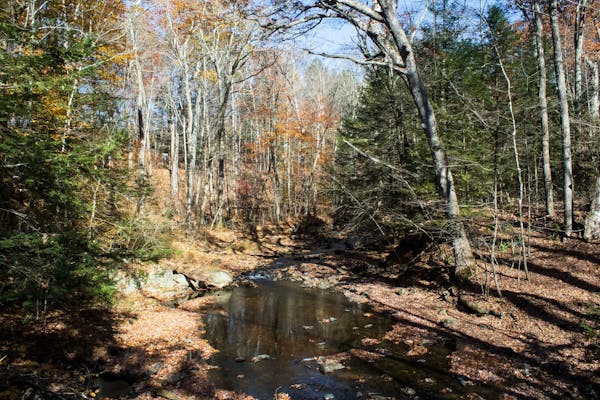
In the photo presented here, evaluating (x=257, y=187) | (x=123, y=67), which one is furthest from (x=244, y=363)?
(x=257, y=187)

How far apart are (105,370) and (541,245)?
45.7ft

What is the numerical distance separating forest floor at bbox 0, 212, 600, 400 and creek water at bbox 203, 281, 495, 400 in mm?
378

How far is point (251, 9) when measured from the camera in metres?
11.1

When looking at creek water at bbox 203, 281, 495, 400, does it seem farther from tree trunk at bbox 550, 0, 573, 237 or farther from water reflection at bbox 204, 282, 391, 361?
tree trunk at bbox 550, 0, 573, 237

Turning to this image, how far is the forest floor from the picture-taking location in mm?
6828

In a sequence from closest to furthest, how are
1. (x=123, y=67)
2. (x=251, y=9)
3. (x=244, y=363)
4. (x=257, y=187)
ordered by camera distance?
(x=244, y=363) → (x=251, y=9) → (x=123, y=67) → (x=257, y=187)

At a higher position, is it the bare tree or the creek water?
the bare tree

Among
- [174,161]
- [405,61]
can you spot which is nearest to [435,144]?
[405,61]

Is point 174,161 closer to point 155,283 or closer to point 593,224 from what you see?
point 155,283

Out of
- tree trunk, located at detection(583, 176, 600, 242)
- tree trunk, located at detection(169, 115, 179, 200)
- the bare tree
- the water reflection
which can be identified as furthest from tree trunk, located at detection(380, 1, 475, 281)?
tree trunk, located at detection(169, 115, 179, 200)

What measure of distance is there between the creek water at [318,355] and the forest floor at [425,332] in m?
0.38

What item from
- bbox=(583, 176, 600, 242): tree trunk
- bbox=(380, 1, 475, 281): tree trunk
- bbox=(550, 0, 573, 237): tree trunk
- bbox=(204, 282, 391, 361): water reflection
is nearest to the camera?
bbox=(204, 282, 391, 361): water reflection

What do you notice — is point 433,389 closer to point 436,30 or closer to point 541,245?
point 541,245

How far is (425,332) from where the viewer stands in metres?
9.69
